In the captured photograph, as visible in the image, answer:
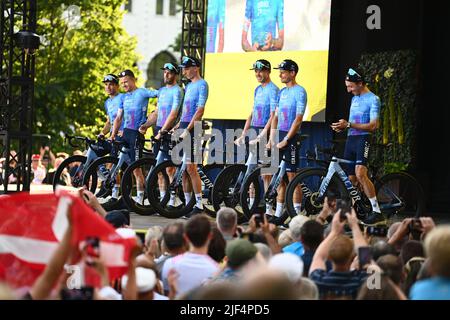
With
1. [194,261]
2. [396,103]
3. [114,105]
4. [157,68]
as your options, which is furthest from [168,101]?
[157,68]

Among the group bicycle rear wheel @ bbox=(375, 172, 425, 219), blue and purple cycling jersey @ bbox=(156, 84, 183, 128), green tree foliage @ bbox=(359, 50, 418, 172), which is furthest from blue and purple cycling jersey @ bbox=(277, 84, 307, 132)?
Answer: green tree foliage @ bbox=(359, 50, 418, 172)

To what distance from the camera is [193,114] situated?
1323cm

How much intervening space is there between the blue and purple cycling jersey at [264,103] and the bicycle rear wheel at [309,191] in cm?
122

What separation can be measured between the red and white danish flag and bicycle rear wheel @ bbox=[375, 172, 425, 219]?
20.4 ft

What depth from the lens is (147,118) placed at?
1412cm

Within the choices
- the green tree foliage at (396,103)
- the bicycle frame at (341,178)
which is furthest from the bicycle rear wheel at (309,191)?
the green tree foliage at (396,103)

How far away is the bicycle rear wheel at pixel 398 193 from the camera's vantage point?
12.1 metres

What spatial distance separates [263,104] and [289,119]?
0.62 m

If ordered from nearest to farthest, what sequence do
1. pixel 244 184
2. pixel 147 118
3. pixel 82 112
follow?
pixel 244 184 < pixel 147 118 < pixel 82 112

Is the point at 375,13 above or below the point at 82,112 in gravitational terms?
above

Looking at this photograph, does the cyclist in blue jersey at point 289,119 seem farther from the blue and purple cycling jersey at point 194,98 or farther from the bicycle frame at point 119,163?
the bicycle frame at point 119,163

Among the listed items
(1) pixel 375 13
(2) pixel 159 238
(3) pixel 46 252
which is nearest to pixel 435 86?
(1) pixel 375 13
